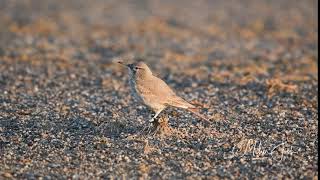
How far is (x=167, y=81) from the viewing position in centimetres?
1361

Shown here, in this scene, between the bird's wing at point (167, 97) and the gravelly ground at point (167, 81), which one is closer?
the gravelly ground at point (167, 81)

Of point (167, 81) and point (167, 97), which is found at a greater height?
point (167, 97)

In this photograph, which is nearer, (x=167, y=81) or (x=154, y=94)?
(x=154, y=94)

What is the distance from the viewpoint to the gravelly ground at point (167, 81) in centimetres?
817

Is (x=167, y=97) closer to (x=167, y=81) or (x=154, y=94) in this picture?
(x=154, y=94)

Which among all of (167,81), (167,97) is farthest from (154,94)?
(167,81)

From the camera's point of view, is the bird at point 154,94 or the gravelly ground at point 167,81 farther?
the bird at point 154,94

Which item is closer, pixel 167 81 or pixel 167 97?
pixel 167 97

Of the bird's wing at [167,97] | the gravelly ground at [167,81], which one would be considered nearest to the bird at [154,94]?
the bird's wing at [167,97]

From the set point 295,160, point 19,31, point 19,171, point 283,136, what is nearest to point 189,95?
point 283,136

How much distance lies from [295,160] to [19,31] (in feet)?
40.4

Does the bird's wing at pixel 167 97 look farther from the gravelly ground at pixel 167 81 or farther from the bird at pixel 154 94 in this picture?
the gravelly ground at pixel 167 81

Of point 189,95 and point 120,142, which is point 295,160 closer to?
point 120,142

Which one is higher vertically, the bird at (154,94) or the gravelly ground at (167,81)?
the bird at (154,94)
